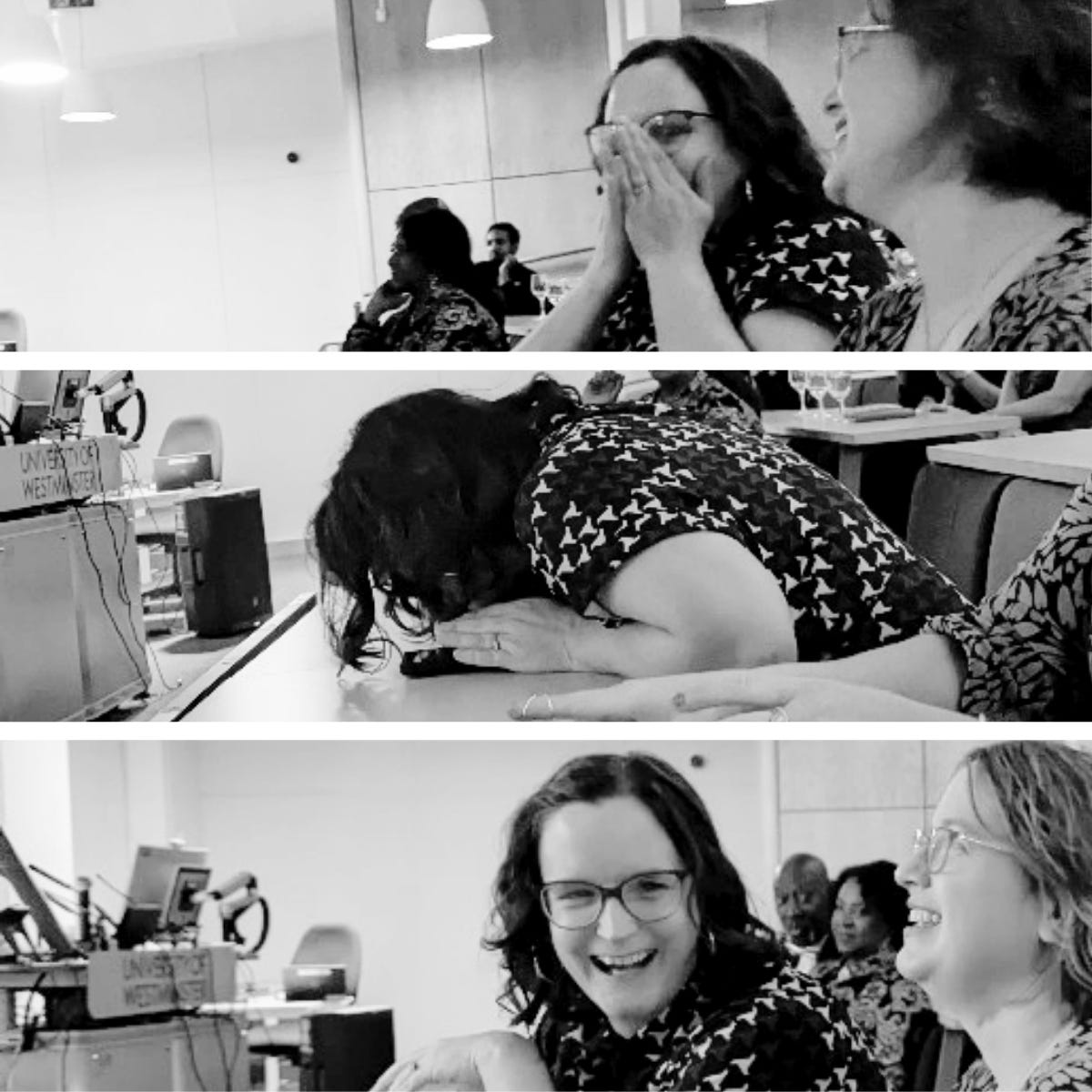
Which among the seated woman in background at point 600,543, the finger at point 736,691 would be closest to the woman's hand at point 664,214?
the seated woman in background at point 600,543

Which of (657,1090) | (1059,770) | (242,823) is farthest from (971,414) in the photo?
(242,823)

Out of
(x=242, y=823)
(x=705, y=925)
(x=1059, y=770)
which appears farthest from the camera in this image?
(x=242, y=823)

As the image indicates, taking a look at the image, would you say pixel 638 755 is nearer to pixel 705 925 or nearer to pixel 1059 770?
pixel 705 925

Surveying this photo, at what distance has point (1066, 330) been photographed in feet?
8.70

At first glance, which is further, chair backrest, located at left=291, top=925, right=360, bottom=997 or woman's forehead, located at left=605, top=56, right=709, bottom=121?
chair backrest, located at left=291, top=925, right=360, bottom=997

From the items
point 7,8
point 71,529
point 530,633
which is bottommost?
point 530,633

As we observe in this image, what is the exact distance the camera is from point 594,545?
106 inches

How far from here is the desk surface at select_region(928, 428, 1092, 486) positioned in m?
2.68

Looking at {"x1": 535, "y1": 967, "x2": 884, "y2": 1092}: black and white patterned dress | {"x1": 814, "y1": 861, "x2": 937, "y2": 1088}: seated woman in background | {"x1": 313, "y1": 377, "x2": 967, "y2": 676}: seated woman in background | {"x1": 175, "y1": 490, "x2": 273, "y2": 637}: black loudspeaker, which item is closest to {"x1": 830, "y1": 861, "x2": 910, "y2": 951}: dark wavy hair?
{"x1": 814, "y1": 861, "x2": 937, "y2": 1088}: seated woman in background

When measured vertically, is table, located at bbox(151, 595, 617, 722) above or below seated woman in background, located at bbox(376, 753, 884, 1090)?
above

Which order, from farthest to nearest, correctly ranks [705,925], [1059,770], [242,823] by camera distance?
[242,823] < [705,925] < [1059,770]

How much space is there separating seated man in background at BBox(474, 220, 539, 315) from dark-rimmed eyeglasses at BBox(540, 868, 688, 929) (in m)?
0.85

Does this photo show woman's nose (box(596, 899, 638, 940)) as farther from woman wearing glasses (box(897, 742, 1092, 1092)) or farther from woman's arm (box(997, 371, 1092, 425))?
woman's arm (box(997, 371, 1092, 425))

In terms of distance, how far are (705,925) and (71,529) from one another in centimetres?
115
